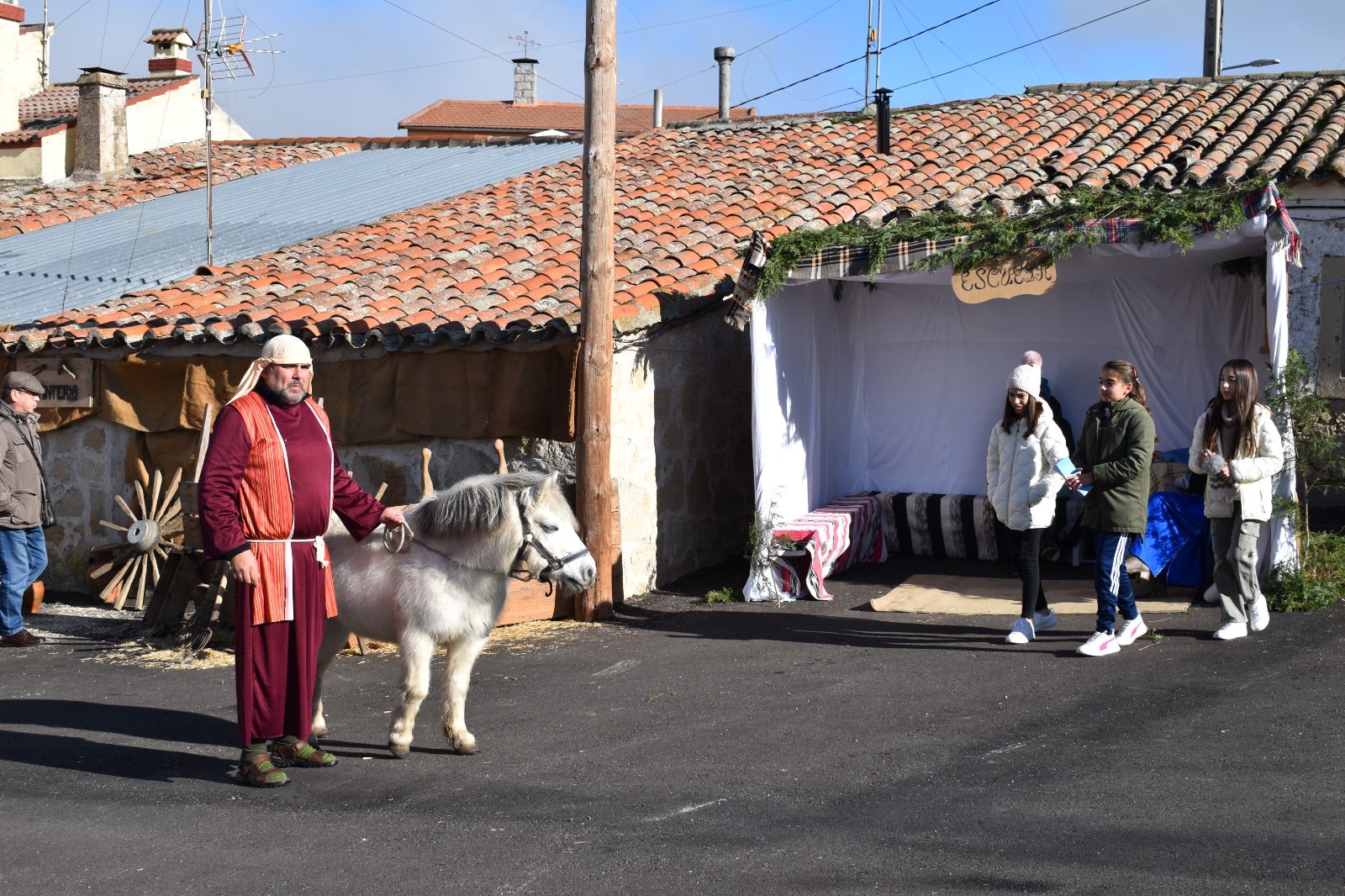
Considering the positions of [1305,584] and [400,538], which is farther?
[1305,584]

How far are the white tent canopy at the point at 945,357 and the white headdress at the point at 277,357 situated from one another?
15.8 feet

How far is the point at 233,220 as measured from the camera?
15086 mm

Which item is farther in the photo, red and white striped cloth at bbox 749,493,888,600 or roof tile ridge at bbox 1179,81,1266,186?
roof tile ridge at bbox 1179,81,1266,186

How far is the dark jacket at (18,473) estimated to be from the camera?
29.1ft

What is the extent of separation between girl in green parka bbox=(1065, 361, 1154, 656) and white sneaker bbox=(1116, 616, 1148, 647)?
0.27 ft

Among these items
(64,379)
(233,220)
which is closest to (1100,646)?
(64,379)

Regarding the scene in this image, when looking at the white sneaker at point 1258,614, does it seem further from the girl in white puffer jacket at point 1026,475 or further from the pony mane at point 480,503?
the pony mane at point 480,503

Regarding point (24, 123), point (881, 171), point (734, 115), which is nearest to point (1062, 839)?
point (881, 171)

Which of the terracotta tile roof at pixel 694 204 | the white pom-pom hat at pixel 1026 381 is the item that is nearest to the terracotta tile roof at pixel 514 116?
the terracotta tile roof at pixel 694 204

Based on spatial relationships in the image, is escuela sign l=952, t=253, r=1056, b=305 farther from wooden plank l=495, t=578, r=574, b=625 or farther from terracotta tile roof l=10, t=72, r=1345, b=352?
A: wooden plank l=495, t=578, r=574, b=625

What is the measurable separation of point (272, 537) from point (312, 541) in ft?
0.64

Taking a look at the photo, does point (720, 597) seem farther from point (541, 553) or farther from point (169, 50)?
point (169, 50)

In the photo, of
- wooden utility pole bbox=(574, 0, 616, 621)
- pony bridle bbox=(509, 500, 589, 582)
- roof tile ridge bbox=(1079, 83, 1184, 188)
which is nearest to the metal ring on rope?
pony bridle bbox=(509, 500, 589, 582)

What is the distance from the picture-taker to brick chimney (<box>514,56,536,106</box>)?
125 feet
